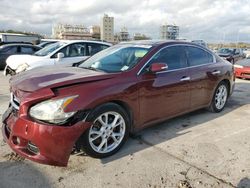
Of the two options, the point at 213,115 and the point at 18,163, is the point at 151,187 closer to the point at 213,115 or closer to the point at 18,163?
the point at 18,163

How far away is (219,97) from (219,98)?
0.02m

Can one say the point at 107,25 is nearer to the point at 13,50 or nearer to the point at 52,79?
the point at 13,50

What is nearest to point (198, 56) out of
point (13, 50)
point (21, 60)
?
point (21, 60)

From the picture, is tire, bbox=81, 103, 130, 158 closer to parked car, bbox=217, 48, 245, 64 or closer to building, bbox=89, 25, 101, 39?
parked car, bbox=217, 48, 245, 64

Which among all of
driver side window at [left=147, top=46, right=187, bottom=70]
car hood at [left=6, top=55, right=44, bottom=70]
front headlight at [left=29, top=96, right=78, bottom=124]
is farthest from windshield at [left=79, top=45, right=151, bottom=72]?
car hood at [left=6, top=55, right=44, bottom=70]

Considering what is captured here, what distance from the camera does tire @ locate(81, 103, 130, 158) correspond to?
3182 millimetres

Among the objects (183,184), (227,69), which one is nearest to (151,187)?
(183,184)

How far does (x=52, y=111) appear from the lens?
2.85m

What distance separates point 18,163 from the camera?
3238 mm

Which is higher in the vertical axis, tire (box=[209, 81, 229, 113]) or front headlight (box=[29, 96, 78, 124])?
front headlight (box=[29, 96, 78, 124])

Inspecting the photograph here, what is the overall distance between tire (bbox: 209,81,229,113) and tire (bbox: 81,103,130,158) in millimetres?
2607

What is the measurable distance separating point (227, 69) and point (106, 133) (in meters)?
3.51

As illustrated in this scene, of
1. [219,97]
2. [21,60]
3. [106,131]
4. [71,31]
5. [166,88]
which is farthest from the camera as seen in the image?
[71,31]

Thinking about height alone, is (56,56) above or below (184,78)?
above
